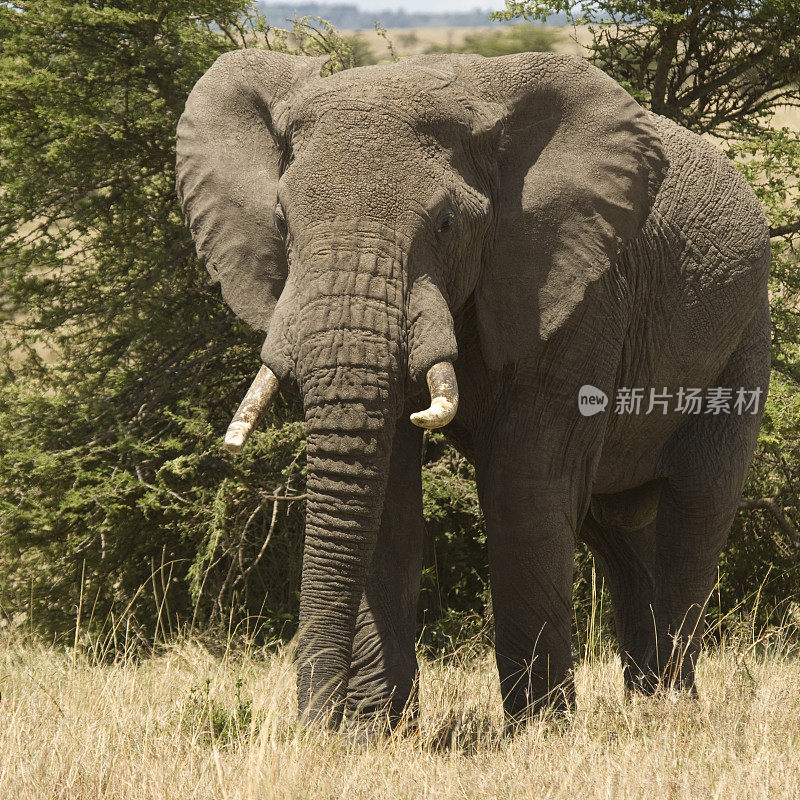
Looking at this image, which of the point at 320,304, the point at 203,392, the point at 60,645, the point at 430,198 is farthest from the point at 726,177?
the point at 60,645

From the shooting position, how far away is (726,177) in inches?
227

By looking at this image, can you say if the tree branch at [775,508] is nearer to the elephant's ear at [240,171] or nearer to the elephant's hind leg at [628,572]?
the elephant's hind leg at [628,572]

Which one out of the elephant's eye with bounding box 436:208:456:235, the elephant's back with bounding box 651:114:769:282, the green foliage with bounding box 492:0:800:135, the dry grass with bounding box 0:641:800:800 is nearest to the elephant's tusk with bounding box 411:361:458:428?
the elephant's eye with bounding box 436:208:456:235

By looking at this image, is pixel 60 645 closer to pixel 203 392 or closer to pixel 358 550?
pixel 203 392

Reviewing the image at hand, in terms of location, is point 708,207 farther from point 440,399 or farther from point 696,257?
point 440,399

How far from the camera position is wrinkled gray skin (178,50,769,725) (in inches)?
157

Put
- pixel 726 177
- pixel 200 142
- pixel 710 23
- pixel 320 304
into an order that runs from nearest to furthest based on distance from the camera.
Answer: pixel 320 304 < pixel 200 142 < pixel 726 177 < pixel 710 23

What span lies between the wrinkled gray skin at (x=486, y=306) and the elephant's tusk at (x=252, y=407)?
0.09 metres

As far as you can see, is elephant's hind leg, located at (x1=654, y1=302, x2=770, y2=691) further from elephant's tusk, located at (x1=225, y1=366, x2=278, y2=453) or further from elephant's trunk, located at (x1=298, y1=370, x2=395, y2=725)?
elephant's tusk, located at (x1=225, y1=366, x2=278, y2=453)

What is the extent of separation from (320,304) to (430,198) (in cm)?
56

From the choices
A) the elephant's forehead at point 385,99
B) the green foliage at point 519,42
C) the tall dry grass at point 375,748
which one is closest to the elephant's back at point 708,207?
the elephant's forehead at point 385,99

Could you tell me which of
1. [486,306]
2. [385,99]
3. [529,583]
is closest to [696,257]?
[486,306]

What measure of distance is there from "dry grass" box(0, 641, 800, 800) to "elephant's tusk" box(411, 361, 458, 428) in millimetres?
1172

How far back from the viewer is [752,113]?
902 cm
